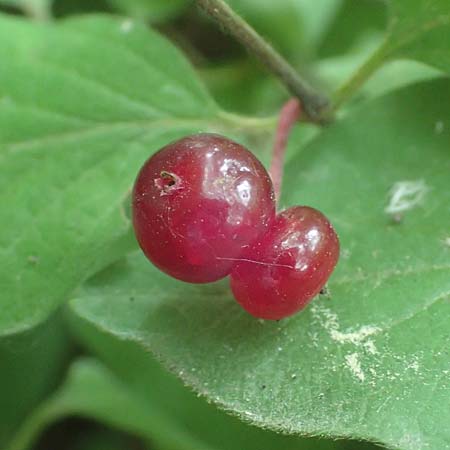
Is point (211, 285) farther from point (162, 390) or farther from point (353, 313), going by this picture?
point (162, 390)

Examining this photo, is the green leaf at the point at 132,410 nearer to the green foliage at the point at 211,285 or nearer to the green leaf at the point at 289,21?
the green foliage at the point at 211,285

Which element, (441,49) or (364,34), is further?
(364,34)

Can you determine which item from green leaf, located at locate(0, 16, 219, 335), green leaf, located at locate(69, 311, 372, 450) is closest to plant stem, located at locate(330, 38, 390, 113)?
green leaf, located at locate(0, 16, 219, 335)

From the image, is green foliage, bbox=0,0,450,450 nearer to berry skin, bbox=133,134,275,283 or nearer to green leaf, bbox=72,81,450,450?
green leaf, bbox=72,81,450,450

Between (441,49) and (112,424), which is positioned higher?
(441,49)

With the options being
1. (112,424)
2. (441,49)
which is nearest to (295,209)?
(441,49)

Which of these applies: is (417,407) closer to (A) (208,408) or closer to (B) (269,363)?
(B) (269,363)
